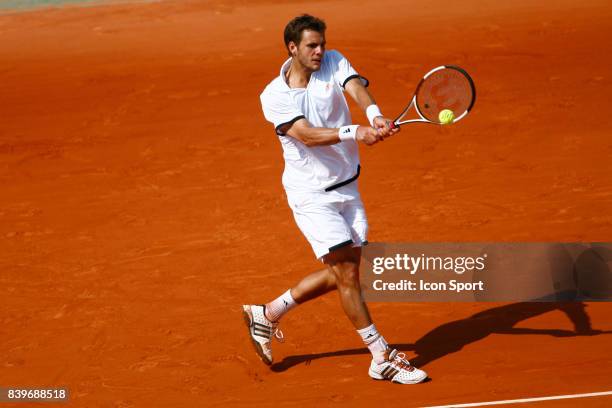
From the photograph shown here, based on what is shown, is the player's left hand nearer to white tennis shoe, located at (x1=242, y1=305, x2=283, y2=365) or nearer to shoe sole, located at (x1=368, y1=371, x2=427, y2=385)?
shoe sole, located at (x1=368, y1=371, x2=427, y2=385)

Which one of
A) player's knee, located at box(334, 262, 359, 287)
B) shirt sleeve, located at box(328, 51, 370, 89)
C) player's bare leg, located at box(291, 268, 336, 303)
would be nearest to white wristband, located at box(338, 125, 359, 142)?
shirt sleeve, located at box(328, 51, 370, 89)

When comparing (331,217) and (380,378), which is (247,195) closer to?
(331,217)

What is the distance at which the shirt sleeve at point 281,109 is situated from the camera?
6.05 meters

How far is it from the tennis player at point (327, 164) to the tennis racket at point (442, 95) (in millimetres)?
436

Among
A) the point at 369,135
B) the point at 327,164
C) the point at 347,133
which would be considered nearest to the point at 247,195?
the point at 327,164

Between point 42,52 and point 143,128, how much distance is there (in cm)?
406

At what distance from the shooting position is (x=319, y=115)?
6.20 m

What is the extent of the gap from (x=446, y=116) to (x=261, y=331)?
6.41ft

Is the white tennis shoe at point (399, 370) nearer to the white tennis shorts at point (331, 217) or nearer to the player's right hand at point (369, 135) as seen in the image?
the white tennis shorts at point (331, 217)

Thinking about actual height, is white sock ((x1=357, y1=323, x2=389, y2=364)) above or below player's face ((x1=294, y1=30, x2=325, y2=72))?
below

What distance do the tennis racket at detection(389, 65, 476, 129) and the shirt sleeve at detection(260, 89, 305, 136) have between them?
745 millimetres

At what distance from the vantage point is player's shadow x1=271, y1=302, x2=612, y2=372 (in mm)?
6836

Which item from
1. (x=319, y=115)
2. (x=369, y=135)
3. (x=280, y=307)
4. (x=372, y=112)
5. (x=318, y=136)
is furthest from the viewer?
(x=280, y=307)

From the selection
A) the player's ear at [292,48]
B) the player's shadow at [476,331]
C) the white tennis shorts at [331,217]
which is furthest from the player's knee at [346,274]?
the player's ear at [292,48]
